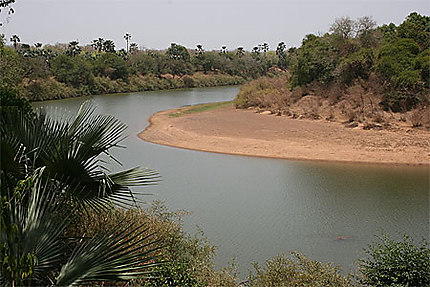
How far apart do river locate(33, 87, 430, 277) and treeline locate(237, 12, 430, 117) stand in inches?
324

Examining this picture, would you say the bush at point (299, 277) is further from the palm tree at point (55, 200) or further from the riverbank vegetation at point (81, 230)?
the palm tree at point (55, 200)

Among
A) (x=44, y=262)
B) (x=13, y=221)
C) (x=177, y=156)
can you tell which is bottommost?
(x=177, y=156)

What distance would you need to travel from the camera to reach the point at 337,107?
24.2m

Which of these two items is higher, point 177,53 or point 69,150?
point 177,53

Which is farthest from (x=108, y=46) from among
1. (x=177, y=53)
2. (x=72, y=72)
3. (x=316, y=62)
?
(x=316, y=62)

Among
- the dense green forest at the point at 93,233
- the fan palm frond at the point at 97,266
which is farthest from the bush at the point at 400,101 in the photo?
the fan palm frond at the point at 97,266

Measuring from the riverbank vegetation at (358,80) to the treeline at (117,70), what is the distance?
622 inches

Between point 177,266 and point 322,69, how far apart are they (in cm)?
2415

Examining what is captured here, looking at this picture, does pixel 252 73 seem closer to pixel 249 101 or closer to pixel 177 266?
pixel 249 101

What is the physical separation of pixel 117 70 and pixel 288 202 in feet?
142

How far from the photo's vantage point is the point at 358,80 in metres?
25.4

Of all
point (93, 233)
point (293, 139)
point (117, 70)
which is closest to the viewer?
point (93, 233)

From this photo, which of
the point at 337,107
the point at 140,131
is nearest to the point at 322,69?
the point at 337,107

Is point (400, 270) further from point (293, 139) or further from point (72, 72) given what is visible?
point (72, 72)
